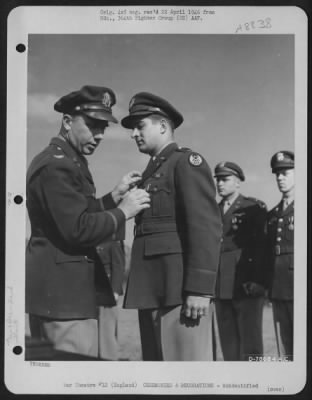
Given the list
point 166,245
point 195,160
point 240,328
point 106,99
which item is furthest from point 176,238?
point 106,99

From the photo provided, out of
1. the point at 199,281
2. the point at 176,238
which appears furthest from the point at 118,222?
the point at 199,281

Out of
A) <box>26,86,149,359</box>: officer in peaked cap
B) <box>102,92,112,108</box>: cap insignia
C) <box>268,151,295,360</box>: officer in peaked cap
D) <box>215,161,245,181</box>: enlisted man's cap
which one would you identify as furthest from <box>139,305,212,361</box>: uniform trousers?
<box>102,92,112,108</box>: cap insignia

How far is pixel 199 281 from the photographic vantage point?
147cm

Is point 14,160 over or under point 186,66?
under

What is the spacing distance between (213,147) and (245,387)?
745 millimetres

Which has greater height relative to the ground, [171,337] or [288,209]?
[288,209]

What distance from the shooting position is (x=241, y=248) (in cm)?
151

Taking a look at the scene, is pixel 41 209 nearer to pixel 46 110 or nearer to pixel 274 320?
pixel 46 110

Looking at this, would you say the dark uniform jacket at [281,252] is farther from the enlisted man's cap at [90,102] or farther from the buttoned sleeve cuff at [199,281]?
the enlisted man's cap at [90,102]

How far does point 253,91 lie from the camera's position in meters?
1.52

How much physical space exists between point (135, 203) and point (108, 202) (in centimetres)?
8

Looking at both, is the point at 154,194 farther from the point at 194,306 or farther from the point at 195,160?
the point at 194,306

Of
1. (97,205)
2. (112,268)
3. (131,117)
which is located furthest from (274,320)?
(131,117)

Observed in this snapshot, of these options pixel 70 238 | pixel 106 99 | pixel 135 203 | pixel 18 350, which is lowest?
pixel 18 350
